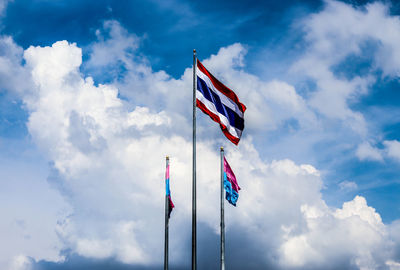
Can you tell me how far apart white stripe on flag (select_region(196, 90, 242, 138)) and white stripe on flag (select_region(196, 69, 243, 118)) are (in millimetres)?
827

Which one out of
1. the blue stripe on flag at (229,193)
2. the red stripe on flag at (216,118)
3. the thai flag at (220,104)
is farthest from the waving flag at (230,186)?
the red stripe on flag at (216,118)

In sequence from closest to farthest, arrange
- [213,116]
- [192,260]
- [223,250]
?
[192,260]
[213,116]
[223,250]

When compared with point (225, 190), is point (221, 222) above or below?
below

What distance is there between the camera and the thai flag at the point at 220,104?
87.8 ft

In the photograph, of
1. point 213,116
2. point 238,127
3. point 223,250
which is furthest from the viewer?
point 223,250

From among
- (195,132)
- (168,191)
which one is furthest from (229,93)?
(168,191)

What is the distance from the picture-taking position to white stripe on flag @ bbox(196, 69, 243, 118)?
2686cm

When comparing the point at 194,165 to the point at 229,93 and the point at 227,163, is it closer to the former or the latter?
the point at 229,93

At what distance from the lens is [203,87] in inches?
1061

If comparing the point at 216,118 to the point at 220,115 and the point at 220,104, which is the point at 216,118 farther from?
the point at 220,104

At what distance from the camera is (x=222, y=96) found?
27.9 metres

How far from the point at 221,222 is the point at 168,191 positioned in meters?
7.13

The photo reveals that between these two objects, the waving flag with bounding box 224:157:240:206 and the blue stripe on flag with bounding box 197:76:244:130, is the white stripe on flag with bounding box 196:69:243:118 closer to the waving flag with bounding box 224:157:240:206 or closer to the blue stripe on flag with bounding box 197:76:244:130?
the blue stripe on flag with bounding box 197:76:244:130

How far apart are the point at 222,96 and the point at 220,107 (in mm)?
703
